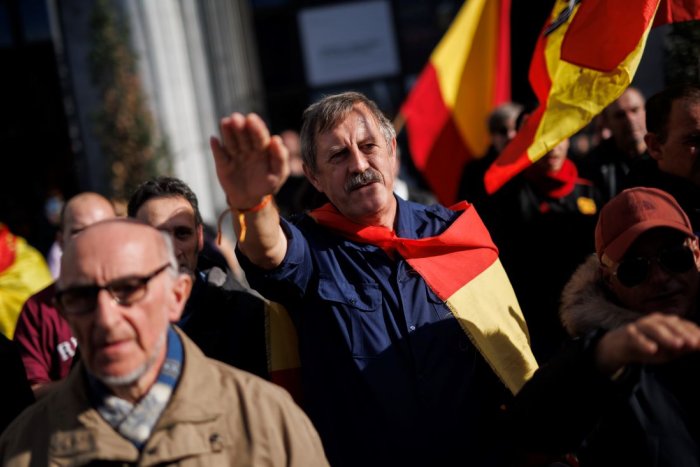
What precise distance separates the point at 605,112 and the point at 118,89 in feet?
19.4

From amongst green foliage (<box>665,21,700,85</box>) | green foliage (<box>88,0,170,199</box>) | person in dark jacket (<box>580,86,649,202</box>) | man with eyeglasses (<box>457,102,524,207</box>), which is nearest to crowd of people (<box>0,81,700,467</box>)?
green foliage (<box>665,21,700,85</box>)

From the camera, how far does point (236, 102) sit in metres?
12.6

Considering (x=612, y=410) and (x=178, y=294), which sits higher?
(x=178, y=294)

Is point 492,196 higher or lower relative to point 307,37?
lower

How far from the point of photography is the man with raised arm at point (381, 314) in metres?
3.30

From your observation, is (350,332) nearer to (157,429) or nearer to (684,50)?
(157,429)

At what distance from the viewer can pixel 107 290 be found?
260 centimetres

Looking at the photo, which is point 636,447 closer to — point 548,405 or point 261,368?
point 548,405

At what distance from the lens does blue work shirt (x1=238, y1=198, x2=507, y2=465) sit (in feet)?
10.8

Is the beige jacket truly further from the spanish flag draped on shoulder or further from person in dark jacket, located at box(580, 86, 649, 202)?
person in dark jacket, located at box(580, 86, 649, 202)

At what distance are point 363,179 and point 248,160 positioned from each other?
2.44 feet

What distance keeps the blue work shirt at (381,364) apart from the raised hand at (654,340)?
2.77 ft

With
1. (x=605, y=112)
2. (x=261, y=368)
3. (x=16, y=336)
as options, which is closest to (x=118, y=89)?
(x=605, y=112)

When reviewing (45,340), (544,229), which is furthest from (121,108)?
(45,340)
